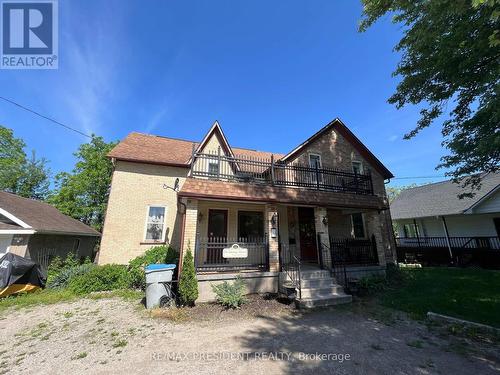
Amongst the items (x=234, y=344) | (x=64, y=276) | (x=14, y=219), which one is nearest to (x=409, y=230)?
(x=234, y=344)

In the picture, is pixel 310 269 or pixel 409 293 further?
pixel 310 269

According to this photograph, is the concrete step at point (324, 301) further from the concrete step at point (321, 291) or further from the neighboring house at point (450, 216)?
the neighboring house at point (450, 216)

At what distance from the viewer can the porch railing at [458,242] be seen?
14.7 meters

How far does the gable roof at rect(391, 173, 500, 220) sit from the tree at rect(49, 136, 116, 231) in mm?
30214

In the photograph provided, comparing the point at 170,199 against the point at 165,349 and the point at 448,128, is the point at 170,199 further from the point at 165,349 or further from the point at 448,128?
the point at 448,128

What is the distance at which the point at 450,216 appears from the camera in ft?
60.5

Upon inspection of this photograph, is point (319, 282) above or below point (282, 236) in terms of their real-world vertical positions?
below

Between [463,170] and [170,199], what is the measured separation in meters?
13.9

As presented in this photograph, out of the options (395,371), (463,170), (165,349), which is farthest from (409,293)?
(165,349)

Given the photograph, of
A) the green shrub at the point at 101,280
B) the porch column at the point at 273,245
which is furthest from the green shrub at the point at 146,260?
the porch column at the point at 273,245

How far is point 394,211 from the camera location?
23.3m

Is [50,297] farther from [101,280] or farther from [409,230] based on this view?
[409,230]

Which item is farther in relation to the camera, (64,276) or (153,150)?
(153,150)

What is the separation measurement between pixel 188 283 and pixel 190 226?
191 cm
